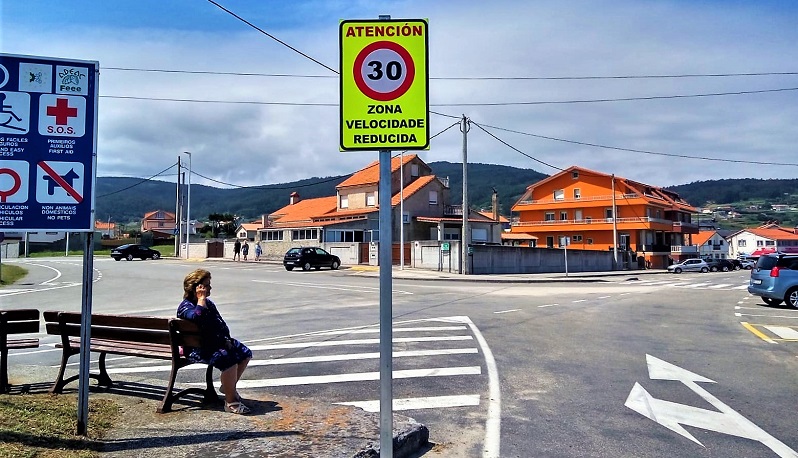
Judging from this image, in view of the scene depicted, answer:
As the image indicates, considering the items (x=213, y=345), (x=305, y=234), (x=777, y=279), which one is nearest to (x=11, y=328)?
(x=213, y=345)

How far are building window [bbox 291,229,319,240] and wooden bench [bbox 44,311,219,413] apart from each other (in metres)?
46.4

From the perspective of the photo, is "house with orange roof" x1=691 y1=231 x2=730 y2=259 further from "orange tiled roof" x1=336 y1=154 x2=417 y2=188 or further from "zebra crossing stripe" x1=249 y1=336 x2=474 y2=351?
"zebra crossing stripe" x1=249 y1=336 x2=474 y2=351

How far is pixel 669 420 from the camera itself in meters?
6.03

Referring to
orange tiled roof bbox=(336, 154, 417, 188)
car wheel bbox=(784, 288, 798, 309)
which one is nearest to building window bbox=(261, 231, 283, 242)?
orange tiled roof bbox=(336, 154, 417, 188)

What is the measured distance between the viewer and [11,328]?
21.3ft

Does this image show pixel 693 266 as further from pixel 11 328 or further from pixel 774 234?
pixel 774 234

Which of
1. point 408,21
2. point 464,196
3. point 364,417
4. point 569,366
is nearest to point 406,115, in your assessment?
point 408,21

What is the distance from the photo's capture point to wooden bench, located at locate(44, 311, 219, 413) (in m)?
5.75

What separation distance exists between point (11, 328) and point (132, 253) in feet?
162

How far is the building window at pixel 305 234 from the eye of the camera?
53466 millimetres

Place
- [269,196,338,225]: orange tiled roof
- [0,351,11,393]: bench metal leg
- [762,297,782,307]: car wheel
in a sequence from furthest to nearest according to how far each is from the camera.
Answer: [269,196,338,225]: orange tiled roof, [762,297,782,307]: car wheel, [0,351,11,393]: bench metal leg

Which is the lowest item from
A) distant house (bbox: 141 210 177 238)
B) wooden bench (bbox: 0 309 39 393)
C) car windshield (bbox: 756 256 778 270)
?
wooden bench (bbox: 0 309 39 393)

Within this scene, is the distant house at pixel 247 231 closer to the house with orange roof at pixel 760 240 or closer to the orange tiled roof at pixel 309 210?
the orange tiled roof at pixel 309 210

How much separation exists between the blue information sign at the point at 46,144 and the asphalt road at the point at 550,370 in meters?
3.21
